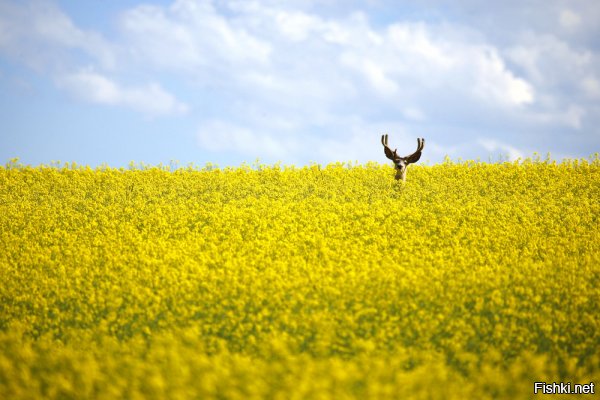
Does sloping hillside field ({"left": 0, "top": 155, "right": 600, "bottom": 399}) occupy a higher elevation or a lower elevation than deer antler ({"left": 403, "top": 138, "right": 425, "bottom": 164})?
lower

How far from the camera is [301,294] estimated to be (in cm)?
1048

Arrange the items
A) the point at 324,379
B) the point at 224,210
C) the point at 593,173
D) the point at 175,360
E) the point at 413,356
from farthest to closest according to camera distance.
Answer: the point at 593,173, the point at 224,210, the point at 413,356, the point at 175,360, the point at 324,379

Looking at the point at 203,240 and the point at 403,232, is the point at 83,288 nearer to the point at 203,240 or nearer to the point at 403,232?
the point at 203,240

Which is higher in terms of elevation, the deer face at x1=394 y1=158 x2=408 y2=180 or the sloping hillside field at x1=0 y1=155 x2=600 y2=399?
the deer face at x1=394 y1=158 x2=408 y2=180

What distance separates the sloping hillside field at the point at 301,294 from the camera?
7.84 metres

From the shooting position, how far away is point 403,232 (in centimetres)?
1523

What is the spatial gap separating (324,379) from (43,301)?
6469 mm

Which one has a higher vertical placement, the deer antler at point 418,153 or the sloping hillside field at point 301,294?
the deer antler at point 418,153

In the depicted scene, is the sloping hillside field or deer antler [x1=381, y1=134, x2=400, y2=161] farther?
deer antler [x1=381, y1=134, x2=400, y2=161]

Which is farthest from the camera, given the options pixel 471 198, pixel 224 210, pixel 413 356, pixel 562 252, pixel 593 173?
pixel 593 173

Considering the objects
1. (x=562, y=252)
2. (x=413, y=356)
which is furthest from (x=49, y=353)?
(x=562, y=252)

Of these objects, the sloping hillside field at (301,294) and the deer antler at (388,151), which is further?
the deer antler at (388,151)

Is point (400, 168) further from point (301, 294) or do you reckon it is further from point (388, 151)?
point (301, 294)

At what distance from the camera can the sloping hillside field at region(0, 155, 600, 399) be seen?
7840 millimetres
